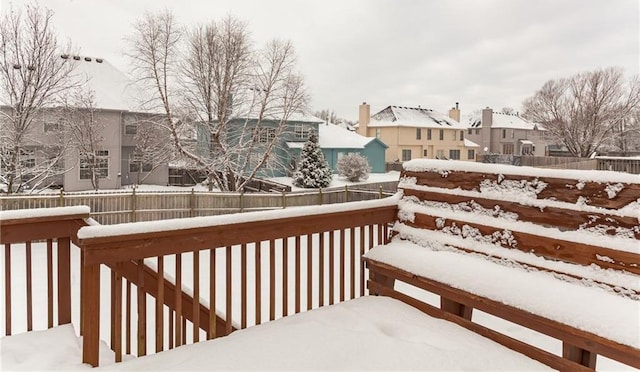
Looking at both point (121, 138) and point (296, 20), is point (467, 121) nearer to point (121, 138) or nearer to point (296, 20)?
point (296, 20)

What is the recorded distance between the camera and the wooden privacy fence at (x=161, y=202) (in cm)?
1042

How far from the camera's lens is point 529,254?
2.51 m

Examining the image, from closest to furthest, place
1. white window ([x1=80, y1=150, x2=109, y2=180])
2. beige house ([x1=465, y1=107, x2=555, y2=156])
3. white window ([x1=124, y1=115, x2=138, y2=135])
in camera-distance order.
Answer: white window ([x1=80, y1=150, x2=109, y2=180]), white window ([x1=124, y1=115, x2=138, y2=135]), beige house ([x1=465, y1=107, x2=555, y2=156])

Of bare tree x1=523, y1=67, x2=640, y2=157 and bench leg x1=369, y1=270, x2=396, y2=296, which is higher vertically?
bare tree x1=523, y1=67, x2=640, y2=157

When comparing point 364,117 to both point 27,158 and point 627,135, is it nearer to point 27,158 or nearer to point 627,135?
point 627,135

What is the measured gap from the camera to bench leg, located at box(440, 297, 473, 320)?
8.96ft

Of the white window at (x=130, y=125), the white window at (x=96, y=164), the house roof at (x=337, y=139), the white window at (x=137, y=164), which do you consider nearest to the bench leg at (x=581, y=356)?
the white window at (x=96, y=164)

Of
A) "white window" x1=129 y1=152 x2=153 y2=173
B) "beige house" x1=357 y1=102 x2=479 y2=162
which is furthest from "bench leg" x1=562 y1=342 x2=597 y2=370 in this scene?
"beige house" x1=357 y1=102 x2=479 y2=162

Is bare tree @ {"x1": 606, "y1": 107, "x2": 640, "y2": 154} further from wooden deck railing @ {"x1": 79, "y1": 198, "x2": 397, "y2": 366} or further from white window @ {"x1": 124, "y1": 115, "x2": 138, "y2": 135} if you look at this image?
wooden deck railing @ {"x1": 79, "y1": 198, "x2": 397, "y2": 366}

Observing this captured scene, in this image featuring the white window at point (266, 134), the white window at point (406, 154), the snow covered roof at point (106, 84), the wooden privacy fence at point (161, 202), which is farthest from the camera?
the white window at point (406, 154)

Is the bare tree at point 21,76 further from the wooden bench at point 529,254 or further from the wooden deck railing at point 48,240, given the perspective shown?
the wooden bench at point 529,254

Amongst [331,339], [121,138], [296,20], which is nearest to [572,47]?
[296,20]

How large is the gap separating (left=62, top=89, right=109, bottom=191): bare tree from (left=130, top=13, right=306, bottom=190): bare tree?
301 centimetres

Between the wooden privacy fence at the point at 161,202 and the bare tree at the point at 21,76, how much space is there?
2.81 metres
